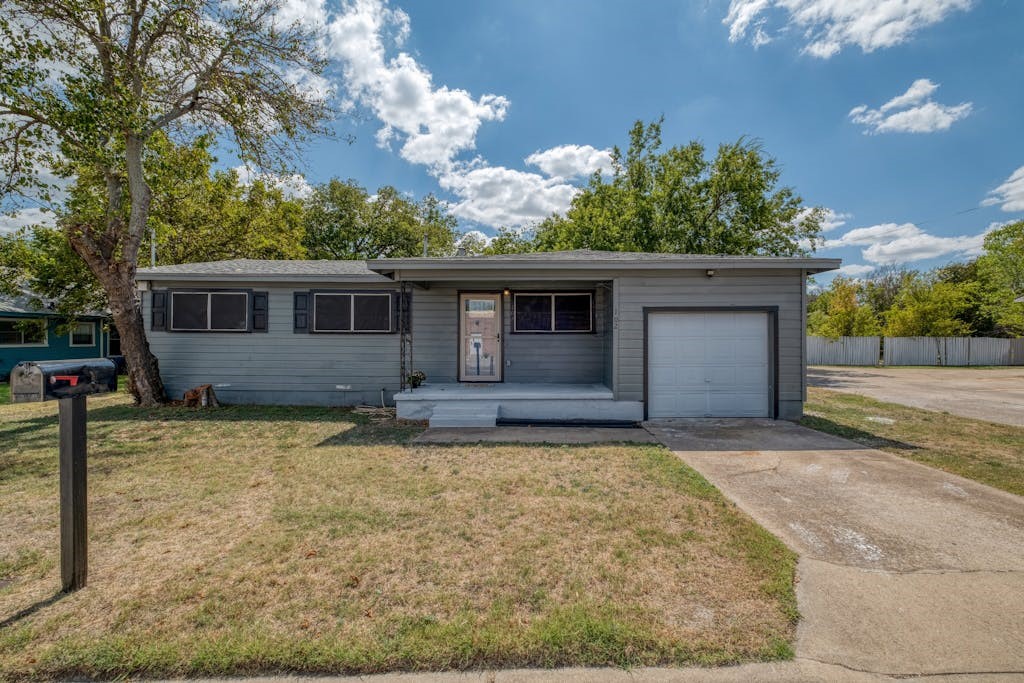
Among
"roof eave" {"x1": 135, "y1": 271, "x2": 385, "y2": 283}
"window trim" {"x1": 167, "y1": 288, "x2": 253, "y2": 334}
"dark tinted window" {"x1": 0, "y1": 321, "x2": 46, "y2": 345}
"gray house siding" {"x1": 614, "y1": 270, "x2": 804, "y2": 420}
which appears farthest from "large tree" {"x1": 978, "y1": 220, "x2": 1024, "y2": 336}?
"dark tinted window" {"x1": 0, "y1": 321, "x2": 46, "y2": 345}

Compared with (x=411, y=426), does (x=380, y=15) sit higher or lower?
higher

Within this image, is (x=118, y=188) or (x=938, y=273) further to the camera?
(x=938, y=273)

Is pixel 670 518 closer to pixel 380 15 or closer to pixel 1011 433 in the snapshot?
pixel 1011 433

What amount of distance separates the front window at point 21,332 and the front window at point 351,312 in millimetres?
14017

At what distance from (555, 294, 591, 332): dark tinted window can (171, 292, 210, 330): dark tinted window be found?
7.65 meters

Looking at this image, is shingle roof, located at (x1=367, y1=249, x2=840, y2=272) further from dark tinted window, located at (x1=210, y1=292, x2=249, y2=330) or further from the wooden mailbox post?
the wooden mailbox post

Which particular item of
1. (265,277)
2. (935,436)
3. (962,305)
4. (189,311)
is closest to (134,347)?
(189,311)

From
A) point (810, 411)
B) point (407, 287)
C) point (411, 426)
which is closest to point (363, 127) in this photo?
point (407, 287)

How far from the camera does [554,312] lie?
9.13m

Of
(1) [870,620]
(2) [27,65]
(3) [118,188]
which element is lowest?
(1) [870,620]

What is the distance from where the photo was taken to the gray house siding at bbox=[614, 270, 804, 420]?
762 cm

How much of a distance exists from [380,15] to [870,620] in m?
13.8

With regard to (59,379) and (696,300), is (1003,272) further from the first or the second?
(59,379)

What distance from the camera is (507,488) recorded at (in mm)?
4242
